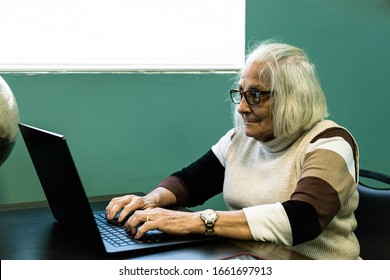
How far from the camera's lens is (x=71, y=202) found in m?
1.22

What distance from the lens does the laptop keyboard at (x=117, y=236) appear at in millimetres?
1173

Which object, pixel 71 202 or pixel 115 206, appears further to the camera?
pixel 115 206

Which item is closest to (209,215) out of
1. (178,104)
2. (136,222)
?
(136,222)

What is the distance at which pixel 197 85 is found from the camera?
2.07m

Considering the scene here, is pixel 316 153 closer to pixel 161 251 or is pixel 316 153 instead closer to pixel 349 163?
pixel 349 163

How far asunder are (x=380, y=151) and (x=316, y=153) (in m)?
1.15

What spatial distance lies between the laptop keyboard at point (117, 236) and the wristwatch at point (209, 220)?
121mm

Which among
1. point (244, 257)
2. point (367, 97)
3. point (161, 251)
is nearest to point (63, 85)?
point (161, 251)

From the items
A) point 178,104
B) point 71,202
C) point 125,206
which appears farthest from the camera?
point 178,104

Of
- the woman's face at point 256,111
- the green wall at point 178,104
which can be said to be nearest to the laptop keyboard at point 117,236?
the woman's face at point 256,111

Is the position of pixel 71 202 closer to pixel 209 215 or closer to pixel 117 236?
pixel 117 236

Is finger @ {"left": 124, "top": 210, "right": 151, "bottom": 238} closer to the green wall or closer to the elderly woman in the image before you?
the elderly woman

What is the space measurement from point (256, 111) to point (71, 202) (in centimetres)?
60
